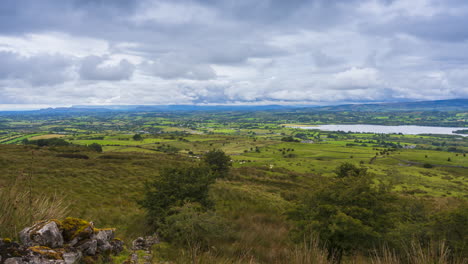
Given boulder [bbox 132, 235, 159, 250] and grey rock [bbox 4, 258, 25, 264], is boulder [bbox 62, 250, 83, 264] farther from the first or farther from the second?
boulder [bbox 132, 235, 159, 250]

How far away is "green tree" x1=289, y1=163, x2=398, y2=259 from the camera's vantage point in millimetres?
10883

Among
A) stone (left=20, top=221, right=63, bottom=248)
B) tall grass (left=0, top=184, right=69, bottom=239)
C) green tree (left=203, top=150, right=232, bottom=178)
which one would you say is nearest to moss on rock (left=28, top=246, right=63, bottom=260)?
stone (left=20, top=221, right=63, bottom=248)

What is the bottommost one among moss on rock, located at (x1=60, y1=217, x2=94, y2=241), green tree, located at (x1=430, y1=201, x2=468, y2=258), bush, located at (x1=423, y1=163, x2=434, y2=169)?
bush, located at (x1=423, y1=163, x2=434, y2=169)

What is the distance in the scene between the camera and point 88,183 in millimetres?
32156

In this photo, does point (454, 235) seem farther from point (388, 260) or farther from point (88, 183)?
point (88, 183)

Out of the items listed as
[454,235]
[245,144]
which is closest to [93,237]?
[454,235]

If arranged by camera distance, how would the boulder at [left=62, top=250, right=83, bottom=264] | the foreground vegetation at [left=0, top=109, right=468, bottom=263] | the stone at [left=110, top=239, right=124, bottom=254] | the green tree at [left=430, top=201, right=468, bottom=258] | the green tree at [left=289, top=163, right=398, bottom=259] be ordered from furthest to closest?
the green tree at [left=289, top=163, right=398, bottom=259], the green tree at [left=430, top=201, right=468, bottom=258], the stone at [left=110, top=239, right=124, bottom=254], the foreground vegetation at [left=0, top=109, right=468, bottom=263], the boulder at [left=62, top=250, right=83, bottom=264]

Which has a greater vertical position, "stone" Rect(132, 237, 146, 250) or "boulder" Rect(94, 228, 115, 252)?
→ "boulder" Rect(94, 228, 115, 252)

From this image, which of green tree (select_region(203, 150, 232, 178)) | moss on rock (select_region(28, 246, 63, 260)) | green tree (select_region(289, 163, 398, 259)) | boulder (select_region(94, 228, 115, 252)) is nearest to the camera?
moss on rock (select_region(28, 246, 63, 260))

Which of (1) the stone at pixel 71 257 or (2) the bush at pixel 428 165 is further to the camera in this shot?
(2) the bush at pixel 428 165

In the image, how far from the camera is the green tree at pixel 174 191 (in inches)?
669

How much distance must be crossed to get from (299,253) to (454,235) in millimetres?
10896

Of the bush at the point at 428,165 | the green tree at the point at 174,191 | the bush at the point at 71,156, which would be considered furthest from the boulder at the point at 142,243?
the bush at the point at 428,165

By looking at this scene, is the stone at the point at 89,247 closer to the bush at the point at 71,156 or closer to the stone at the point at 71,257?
the stone at the point at 71,257
